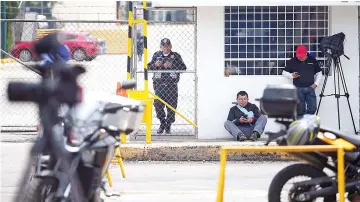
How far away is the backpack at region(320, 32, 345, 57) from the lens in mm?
13211

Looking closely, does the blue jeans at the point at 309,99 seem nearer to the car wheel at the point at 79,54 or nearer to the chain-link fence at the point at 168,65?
the chain-link fence at the point at 168,65

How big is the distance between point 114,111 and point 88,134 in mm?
302

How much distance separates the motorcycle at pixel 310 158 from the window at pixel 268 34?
267 inches

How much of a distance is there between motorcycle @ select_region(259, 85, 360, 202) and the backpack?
6.39m

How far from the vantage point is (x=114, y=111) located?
5676 millimetres

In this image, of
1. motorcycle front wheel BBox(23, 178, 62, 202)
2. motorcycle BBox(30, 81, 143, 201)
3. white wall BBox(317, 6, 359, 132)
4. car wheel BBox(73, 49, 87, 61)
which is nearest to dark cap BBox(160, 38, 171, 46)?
car wheel BBox(73, 49, 87, 61)

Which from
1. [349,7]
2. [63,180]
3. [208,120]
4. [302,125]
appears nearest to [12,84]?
[63,180]

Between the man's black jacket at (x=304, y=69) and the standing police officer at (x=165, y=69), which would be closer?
the man's black jacket at (x=304, y=69)

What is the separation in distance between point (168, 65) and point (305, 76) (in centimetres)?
235

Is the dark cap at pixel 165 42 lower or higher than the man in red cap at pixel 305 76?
higher

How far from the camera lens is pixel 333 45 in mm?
13203

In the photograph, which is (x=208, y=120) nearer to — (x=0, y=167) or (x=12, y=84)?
(x=0, y=167)

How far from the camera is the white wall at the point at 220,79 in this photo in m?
13.5

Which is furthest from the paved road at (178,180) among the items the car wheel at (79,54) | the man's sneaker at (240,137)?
the car wheel at (79,54)
